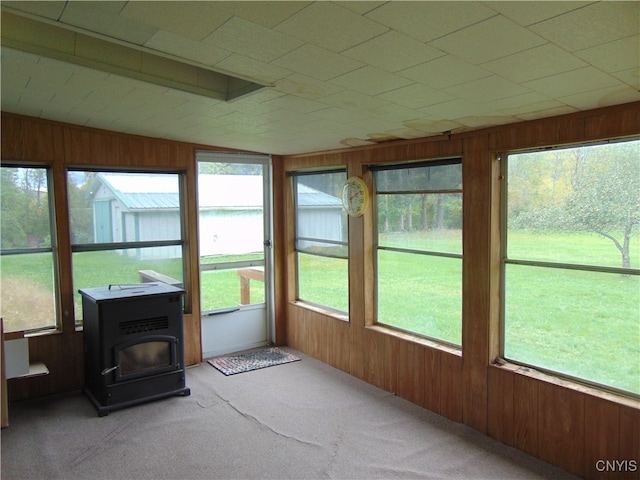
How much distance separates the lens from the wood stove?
3.50m

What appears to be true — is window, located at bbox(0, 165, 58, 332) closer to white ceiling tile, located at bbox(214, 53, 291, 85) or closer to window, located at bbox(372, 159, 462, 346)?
white ceiling tile, located at bbox(214, 53, 291, 85)

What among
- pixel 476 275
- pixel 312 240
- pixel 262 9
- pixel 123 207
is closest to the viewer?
pixel 262 9

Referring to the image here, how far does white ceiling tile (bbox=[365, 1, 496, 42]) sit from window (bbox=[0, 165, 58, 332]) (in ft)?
11.2

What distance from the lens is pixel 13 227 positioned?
12.3 ft

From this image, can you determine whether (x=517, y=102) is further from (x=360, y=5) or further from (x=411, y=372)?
(x=411, y=372)

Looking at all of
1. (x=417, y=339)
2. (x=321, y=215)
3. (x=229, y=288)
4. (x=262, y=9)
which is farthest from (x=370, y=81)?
(x=229, y=288)

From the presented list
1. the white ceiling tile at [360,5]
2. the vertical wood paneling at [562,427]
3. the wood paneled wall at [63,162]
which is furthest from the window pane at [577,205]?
the wood paneled wall at [63,162]

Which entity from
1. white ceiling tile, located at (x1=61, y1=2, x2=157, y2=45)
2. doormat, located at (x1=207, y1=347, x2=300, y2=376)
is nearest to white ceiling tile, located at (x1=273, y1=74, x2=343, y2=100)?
white ceiling tile, located at (x1=61, y1=2, x2=157, y2=45)

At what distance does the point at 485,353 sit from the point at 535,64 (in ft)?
6.37

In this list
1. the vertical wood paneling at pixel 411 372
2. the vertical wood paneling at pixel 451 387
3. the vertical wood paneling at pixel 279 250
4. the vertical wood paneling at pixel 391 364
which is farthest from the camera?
the vertical wood paneling at pixel 279 250

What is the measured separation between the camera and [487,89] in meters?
2.24

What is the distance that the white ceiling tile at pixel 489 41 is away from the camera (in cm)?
156

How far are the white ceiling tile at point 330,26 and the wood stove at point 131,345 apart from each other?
2596 millimetres

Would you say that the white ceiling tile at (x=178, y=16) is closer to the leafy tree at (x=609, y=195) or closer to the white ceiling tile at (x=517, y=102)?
the white ceiling tile at (x=517, y=102)
